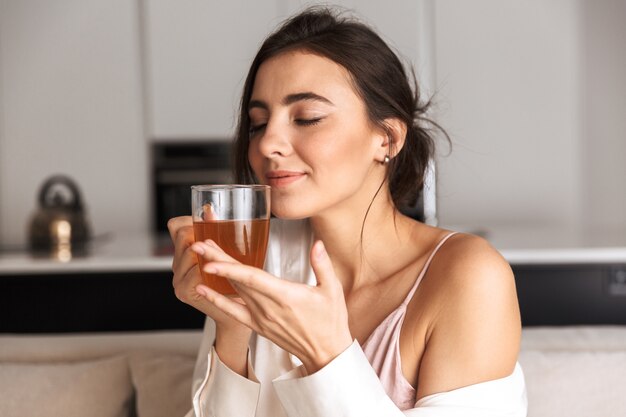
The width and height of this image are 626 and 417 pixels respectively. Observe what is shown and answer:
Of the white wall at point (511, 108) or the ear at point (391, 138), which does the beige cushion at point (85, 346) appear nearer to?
the ear at point (391, 138)

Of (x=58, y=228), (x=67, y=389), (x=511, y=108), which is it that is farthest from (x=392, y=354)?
(x=511, y=108)

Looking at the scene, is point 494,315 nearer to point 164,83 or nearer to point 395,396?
point 395,396

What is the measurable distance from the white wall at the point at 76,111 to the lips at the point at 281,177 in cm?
337

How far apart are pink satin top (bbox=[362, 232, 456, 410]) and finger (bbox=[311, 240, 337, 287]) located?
0.41m

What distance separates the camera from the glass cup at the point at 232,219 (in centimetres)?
111

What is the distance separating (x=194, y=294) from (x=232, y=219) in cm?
26

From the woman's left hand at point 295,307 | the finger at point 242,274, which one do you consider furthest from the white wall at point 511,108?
the finger at point 242,274

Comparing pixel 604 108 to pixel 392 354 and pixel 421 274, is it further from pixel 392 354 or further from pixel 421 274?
pixel 392 354

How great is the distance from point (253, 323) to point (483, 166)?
3504 millimetres

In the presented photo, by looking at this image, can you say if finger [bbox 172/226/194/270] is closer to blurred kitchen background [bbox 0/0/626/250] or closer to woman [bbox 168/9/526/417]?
woman [bbox 168/9/526/417]

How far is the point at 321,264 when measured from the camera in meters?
1.05

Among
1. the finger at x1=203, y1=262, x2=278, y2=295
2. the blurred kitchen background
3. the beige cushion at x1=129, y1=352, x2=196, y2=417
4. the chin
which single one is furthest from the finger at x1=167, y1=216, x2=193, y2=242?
the blurred kitchen background

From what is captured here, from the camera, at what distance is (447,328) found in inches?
53.4

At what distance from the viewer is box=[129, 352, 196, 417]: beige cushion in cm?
172
